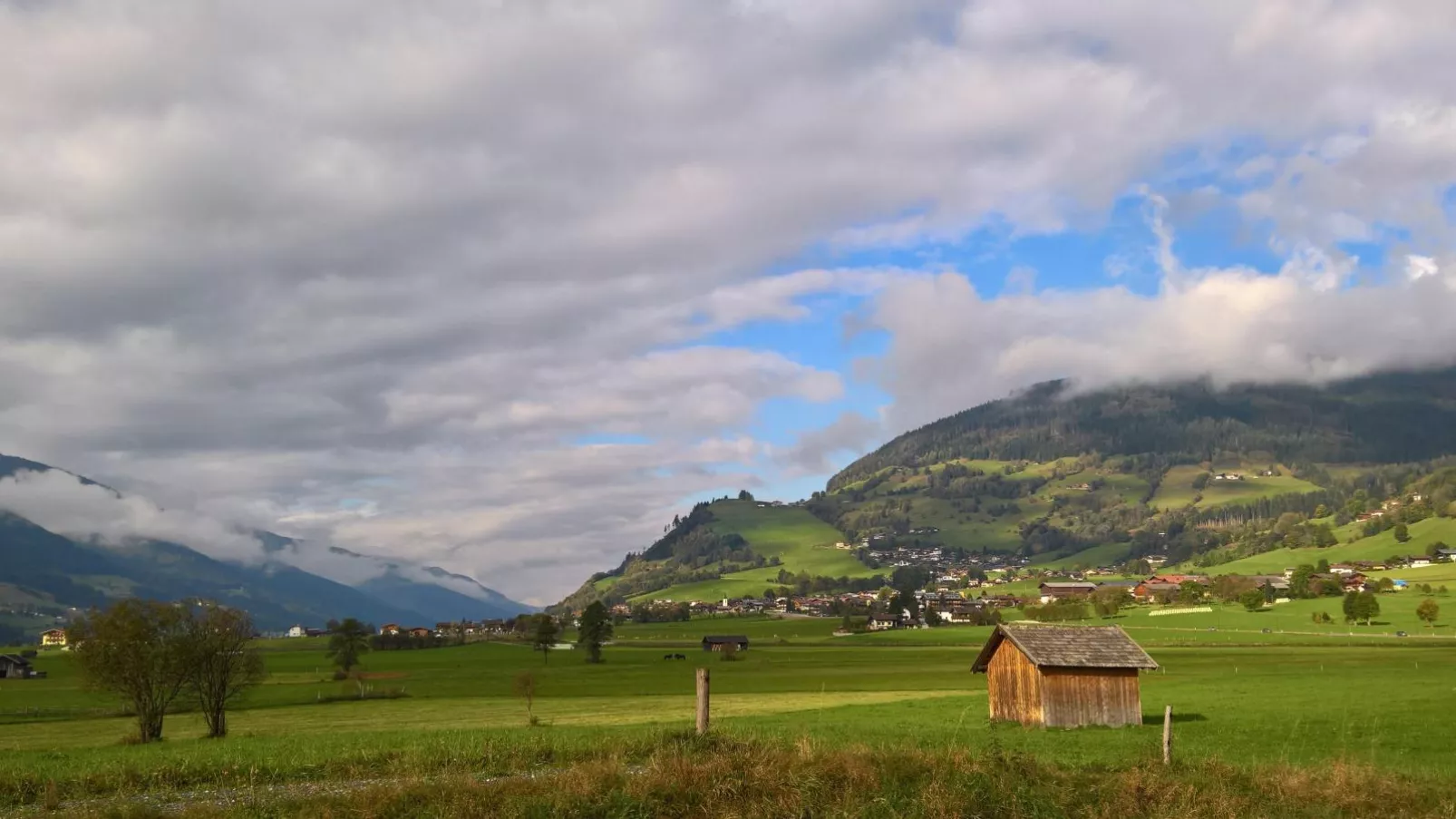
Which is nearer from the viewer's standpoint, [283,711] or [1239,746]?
[1239,746]

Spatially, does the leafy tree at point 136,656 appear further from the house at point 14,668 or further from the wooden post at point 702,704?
the house at point 14,668

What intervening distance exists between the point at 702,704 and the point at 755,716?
39.8 m

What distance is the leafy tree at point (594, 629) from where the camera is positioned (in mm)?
156000

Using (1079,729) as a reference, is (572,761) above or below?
above

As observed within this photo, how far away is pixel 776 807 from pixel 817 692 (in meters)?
68.4

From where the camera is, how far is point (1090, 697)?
181ft

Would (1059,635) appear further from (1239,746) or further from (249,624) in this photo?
(249,624)

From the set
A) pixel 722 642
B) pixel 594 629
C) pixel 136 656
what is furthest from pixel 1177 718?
pixel 722 642

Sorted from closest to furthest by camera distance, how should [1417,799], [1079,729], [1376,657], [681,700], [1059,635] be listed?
[1417,799]
[1079,729]
[1059,635]
[681,700]
[1376,657]

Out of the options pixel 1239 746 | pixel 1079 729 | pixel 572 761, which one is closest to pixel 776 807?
pixel 572 761

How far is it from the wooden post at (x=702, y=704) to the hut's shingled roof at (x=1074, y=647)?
34403 mm

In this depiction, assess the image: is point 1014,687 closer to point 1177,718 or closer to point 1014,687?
point 1014,687

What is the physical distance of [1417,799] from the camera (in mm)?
23578

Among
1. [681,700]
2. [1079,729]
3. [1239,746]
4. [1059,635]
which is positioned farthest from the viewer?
[681,700]
